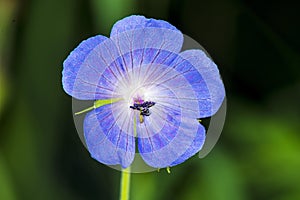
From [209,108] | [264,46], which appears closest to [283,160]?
[264,46]

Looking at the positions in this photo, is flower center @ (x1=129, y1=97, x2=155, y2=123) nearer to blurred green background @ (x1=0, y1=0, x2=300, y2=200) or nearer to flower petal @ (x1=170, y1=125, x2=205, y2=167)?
flower petal @ (x1=170, y1=125, x2=205, y2=167)

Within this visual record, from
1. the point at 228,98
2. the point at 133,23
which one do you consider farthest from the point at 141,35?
the point at 228,98

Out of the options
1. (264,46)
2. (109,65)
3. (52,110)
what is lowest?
(52,110)

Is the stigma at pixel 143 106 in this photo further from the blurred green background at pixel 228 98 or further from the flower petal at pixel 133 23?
the blurred green background at pixel 228 98

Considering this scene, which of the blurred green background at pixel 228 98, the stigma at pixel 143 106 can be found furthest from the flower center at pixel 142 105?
the blurred green background at pixel 228 98

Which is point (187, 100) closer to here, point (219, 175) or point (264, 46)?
point (219, 175)

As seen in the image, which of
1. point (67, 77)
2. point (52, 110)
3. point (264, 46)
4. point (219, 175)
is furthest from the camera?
point (264, 46)

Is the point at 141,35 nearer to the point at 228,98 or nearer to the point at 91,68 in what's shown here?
the point at 91,68
